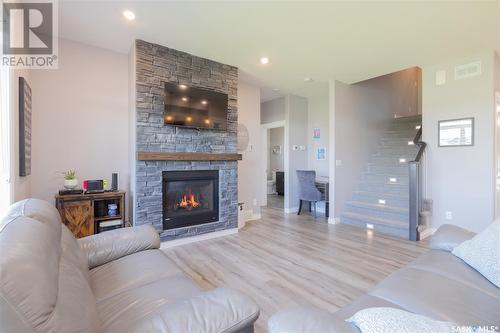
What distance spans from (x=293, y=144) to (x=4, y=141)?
16.2ft

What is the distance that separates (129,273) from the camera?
152 centimetres

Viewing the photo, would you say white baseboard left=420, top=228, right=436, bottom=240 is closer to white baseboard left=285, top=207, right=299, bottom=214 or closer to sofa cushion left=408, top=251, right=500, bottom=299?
sofa cushion left=408, top=251, right=500, bottom=299

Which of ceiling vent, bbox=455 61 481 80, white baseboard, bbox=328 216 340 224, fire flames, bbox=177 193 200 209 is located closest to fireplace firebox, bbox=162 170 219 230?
fire flames, bbox=177 193 200 209

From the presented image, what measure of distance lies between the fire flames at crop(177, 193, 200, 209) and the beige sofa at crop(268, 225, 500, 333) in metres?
2.78

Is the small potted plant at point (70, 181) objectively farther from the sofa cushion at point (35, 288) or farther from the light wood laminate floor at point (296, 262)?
the sofa cushion at point (35, 288)

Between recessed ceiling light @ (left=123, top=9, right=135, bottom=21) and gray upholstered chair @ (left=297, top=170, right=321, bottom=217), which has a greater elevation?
recessed ceiling light @ (left=123, top=9, right=135, bottom=21)

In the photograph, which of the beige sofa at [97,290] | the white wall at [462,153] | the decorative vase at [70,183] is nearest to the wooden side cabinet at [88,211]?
the decorative vase at [70,183]

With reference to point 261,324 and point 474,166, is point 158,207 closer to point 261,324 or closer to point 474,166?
point 261,324

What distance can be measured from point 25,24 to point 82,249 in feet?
8.28

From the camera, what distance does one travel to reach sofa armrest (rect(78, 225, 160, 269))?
1.67 meters

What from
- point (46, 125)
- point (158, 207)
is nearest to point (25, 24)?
point (46, 125)

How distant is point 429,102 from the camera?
4.02 m

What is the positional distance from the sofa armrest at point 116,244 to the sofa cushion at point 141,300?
47cm

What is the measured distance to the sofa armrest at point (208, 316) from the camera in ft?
2.81
